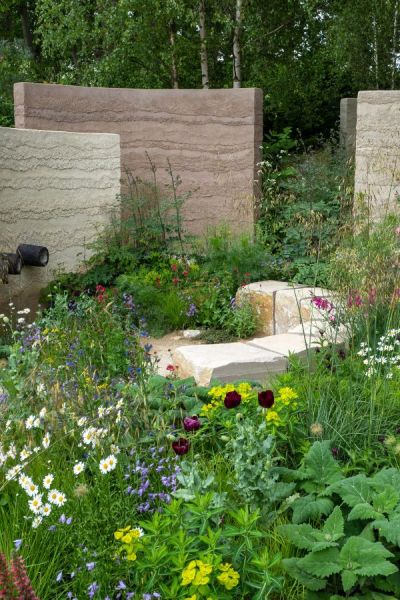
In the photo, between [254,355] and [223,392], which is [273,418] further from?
[254,355]

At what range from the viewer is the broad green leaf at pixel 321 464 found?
2682 mm

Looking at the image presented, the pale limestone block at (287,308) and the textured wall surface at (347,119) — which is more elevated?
the textured wall surface at (347,119)

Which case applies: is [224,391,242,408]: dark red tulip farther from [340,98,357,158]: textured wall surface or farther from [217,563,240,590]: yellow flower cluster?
[340,98,357,158]: textured wall surface

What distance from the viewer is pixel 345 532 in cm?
249

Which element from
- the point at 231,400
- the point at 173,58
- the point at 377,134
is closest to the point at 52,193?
the point at 377,134

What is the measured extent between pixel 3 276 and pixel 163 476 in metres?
4.18

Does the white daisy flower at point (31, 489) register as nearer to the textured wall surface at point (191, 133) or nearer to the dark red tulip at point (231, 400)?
the dark red tulip at point (231, 400)

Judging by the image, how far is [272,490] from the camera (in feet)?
8.54

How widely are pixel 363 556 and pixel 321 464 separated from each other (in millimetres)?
499

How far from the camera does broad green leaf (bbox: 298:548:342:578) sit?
2.20 metres

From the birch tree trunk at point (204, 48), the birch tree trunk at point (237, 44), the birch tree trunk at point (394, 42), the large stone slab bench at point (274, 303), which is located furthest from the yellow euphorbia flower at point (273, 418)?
the birch tree trunk at point (394, 42)

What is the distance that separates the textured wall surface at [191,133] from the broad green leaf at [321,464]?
5.85 meters

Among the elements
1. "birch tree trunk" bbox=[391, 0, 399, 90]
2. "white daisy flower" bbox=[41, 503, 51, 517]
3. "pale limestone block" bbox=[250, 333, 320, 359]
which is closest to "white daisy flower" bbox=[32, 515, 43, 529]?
"white daisy flower" bbox=[41, 503, 51, 517]

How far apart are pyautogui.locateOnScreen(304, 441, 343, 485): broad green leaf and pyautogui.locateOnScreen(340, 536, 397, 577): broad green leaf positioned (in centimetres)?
41
